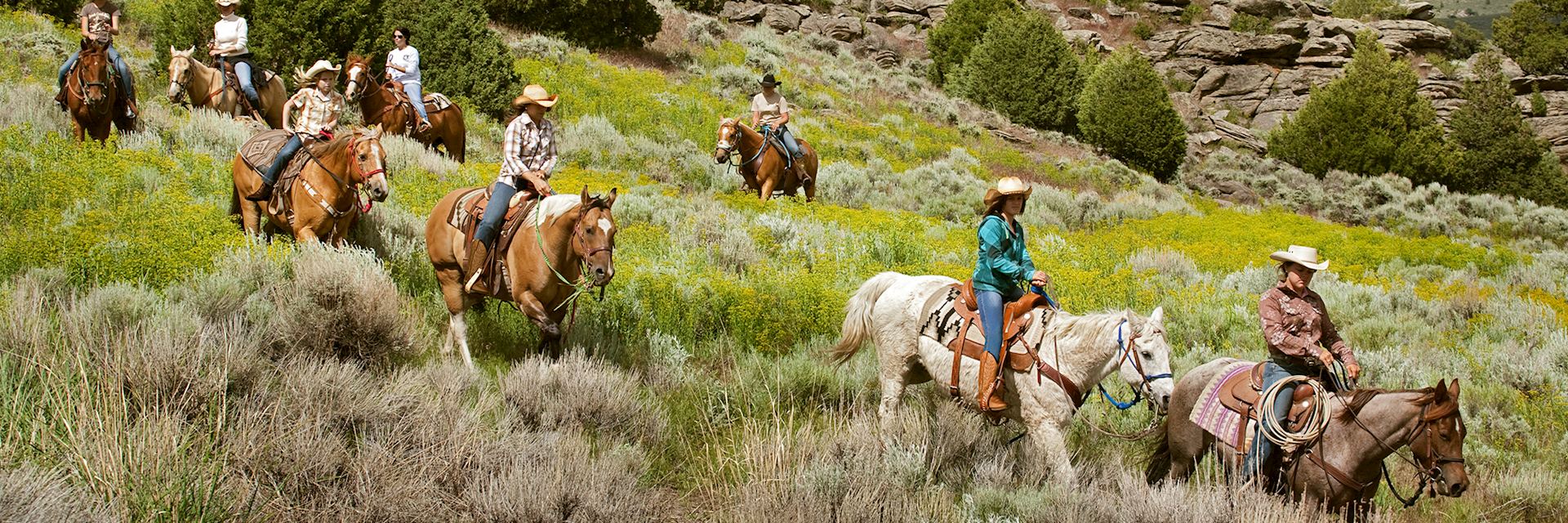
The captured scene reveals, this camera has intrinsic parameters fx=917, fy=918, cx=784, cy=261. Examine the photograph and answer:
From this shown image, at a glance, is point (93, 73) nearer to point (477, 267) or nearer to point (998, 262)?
point (477, 267)

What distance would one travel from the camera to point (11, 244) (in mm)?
6473

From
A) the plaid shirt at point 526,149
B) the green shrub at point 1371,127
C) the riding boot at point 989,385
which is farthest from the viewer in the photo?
the green shrub at point 1371,127

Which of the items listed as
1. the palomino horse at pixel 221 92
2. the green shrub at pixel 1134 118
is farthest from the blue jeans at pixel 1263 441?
the green shrub at pixel 1134 118

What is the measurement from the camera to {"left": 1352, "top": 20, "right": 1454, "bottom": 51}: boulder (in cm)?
5144

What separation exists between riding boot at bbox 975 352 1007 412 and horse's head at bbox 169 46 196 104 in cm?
1187

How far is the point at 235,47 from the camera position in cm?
1293

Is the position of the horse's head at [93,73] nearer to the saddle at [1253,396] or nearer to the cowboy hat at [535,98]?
the cowboy hat at [535,98]

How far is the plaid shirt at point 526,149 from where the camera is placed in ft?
23.6

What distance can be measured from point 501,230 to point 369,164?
1.54 metres

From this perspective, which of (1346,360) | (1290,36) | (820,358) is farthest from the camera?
(1290,36)

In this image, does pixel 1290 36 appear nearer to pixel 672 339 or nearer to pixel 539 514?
pixel 672 339

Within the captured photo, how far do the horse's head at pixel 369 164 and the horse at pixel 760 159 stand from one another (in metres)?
7.29

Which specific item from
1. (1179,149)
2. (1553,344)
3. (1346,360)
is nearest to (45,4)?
(1346,360)

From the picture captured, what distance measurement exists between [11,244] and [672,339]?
4.74m
